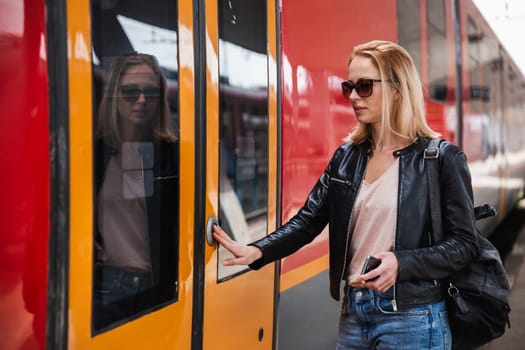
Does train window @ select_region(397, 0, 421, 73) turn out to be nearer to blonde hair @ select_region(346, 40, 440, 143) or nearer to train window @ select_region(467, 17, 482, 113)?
train window @ select_region(467, 17, 482, 113)

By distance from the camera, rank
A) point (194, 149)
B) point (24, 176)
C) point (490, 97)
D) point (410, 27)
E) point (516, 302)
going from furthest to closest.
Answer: point (490, 97) → point (516, 302) → point (410, 27) → point (194, 149) → point (24, 176)

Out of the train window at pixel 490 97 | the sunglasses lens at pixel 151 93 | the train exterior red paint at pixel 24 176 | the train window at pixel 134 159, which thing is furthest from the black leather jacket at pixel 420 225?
the train window at pixel 490 97

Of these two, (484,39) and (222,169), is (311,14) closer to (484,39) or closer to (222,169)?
(222,169)

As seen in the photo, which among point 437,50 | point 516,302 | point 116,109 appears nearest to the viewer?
point 116,109

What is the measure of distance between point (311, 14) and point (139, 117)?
1.50 metres

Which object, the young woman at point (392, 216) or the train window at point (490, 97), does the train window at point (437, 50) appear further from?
the young woman at point (392, 216)

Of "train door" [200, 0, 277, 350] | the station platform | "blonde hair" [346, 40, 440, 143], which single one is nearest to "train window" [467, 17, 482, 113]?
the station platform

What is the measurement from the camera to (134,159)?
217 centimetres

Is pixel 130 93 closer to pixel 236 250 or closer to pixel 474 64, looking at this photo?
pixel 236 250

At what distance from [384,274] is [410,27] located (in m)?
3.46

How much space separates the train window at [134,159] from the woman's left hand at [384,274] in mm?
678

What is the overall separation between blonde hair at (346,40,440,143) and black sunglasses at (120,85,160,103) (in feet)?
2.29

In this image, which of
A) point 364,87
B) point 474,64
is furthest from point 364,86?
point 474,64

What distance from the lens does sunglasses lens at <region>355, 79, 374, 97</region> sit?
7.47ft
